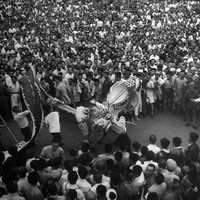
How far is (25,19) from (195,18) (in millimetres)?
7944

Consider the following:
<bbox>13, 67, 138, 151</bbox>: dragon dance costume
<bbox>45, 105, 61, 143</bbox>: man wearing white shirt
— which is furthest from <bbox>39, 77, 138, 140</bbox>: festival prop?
<bbox>45, 105, 61, 143</bbox>: man wearing white shirt

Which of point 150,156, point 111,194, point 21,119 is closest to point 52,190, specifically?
point 111,194

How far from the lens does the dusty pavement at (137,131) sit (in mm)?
11547

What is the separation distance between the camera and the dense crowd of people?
292 inches

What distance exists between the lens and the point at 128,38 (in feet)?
60.6

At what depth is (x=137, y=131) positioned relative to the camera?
40.4ft

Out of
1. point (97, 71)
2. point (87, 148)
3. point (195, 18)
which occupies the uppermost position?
point (195, 18)

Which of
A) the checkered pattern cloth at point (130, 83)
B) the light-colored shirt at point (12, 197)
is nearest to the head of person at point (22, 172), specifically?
the light-colored shirt at point (12, 197)

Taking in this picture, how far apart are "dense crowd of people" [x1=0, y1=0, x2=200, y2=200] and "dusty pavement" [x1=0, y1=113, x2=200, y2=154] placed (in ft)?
1.22

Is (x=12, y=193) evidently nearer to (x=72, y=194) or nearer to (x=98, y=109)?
(x=72, y=194)

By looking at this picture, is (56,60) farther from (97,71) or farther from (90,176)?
(90,176)

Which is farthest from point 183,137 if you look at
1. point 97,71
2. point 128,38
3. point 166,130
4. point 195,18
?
point 195,18

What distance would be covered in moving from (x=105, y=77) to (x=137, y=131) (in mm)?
2013

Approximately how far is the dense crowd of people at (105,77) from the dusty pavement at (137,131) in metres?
0.37
